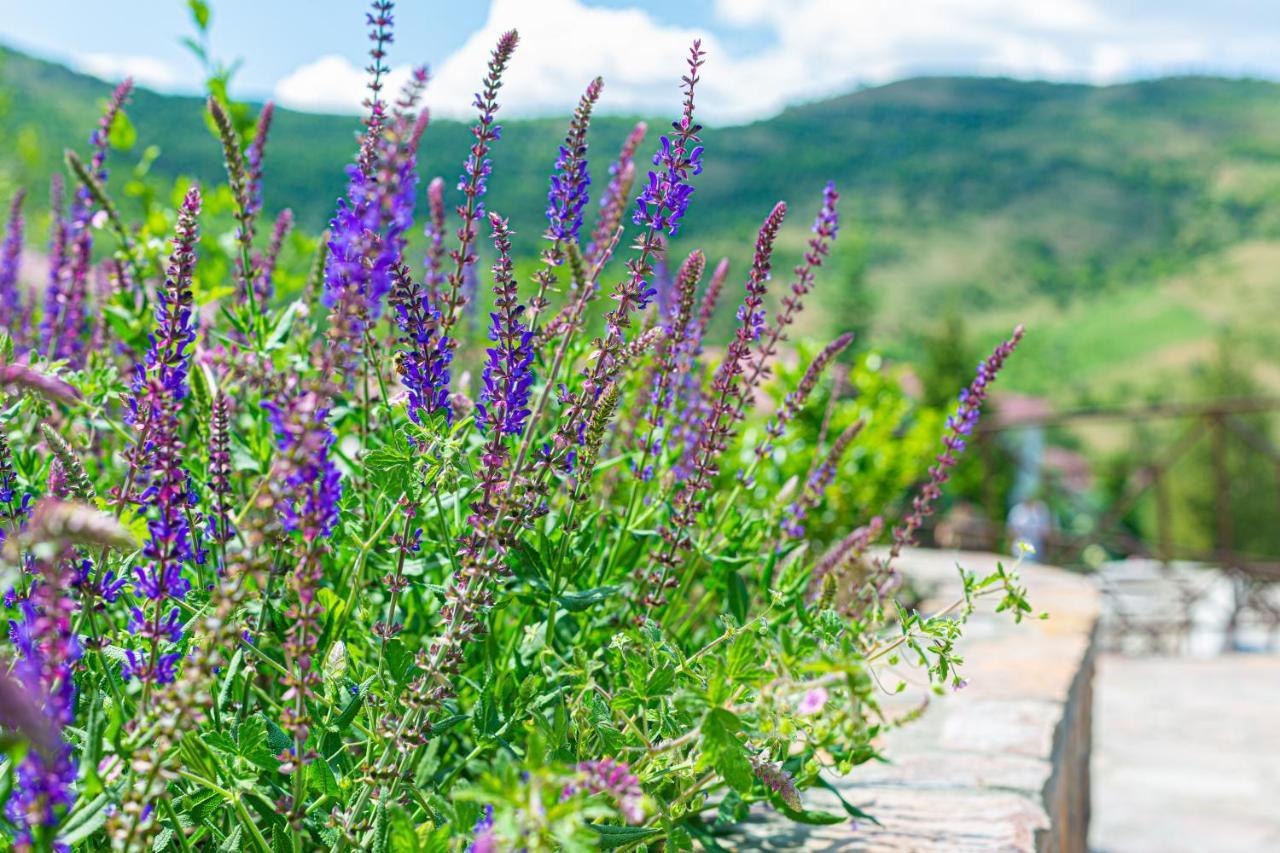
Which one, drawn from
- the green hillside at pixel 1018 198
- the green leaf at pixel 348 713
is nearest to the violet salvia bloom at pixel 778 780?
the green leaf at pixel 348 713

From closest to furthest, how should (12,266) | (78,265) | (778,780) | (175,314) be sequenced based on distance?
1. (175,314)
2. (778,780)
3. (78,265)
4. (12,266)

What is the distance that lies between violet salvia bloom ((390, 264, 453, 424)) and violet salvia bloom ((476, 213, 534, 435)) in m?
0.06

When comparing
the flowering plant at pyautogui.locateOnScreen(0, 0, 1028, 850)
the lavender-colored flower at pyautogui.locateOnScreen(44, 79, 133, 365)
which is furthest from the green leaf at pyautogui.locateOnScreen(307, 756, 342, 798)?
the lavender-colored flower at pyautogui.locateOnScreen(44, 79, 133, 365)

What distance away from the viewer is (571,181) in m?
1.41

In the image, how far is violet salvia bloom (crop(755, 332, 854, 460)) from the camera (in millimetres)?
1835

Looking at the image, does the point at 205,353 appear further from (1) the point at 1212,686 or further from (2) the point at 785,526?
(1) the point at 1212,686

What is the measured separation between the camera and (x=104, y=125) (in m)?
2.32

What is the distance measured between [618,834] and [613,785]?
0.65 ft

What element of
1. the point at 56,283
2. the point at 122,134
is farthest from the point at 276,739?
the point at 122,134

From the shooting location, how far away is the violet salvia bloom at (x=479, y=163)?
1.32 m

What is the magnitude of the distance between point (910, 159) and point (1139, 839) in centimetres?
11453

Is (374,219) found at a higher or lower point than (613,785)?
higher

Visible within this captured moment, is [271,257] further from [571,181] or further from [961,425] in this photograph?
[961,425]

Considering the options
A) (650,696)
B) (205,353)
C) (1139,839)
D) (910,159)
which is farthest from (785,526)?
(910,159)
